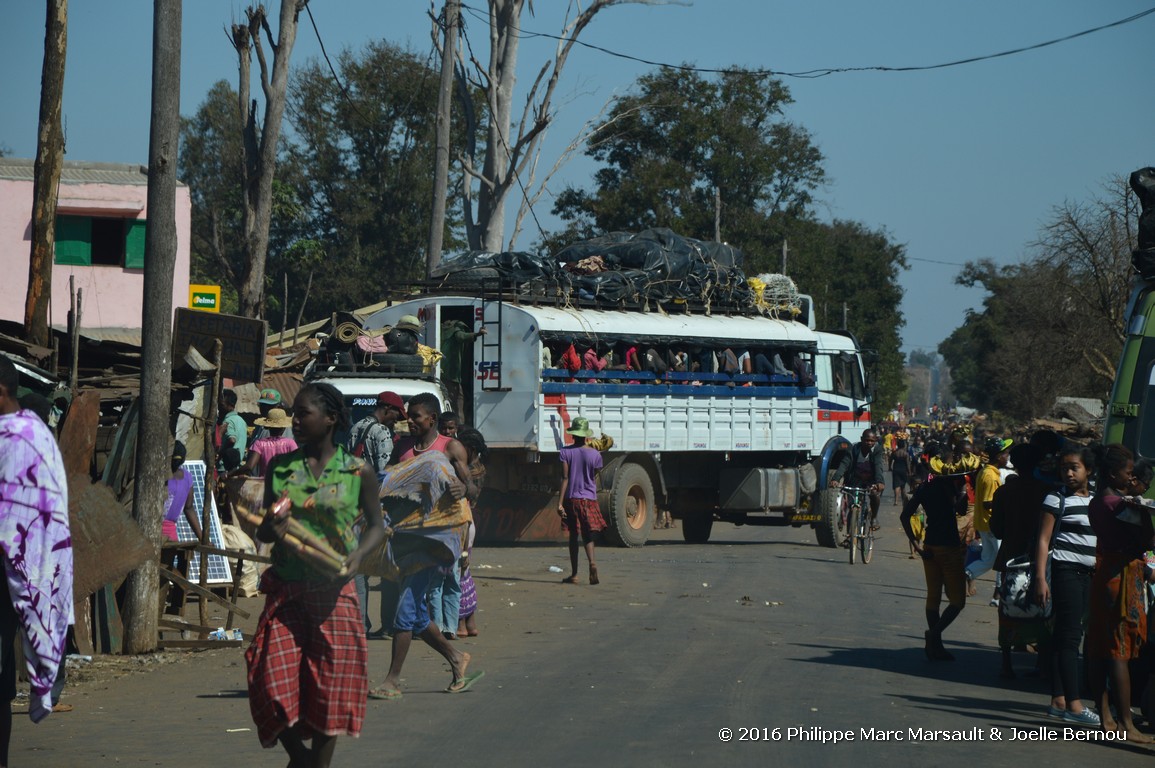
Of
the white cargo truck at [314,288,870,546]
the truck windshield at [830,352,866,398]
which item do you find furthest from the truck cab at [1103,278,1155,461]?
the truck windshield at [830,352,866,398]

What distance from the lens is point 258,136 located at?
70.1ft

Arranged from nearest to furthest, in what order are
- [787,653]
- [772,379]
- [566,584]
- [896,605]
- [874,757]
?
[874,757] < [787,653] < [896,605] < [566,584] < [772,379]

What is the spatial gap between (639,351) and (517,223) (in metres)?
10.5

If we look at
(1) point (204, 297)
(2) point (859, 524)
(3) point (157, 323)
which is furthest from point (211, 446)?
(2) point (859, 524)

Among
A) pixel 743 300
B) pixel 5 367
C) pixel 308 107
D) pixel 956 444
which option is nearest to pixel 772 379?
pixel 743 300

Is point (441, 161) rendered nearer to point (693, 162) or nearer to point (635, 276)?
point (635, 276)

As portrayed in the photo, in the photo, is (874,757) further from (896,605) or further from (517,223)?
(517,223)

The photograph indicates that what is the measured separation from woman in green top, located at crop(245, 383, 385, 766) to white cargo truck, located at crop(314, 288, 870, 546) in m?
11.6

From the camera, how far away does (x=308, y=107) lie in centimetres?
4947

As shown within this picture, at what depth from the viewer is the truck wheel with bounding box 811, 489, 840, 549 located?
22.5 meters

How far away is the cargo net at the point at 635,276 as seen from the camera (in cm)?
2081

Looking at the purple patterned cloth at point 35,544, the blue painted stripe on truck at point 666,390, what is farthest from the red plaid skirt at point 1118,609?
the blue painted stripe on truck at point 666,390

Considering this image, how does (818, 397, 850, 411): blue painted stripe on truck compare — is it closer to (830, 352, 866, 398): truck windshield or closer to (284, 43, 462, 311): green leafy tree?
(830, 352, 866, 398): truck windshield

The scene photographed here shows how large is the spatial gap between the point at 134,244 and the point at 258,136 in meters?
5.94
